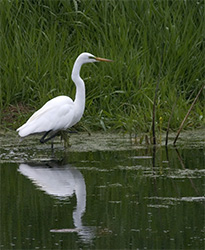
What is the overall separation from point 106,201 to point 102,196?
19 cm

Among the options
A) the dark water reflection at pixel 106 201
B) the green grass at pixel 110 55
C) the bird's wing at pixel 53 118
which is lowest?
the dark water reflection at pixel 106 201

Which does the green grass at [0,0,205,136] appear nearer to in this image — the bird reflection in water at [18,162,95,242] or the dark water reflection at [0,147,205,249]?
the dark water reflection at [0,147,205,249]

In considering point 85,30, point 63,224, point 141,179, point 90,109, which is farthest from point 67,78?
point 63,224

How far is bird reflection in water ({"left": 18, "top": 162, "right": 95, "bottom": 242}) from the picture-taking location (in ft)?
15.7

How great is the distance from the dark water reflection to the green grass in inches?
61.4

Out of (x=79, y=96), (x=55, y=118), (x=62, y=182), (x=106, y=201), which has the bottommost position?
(x=106, y=201)

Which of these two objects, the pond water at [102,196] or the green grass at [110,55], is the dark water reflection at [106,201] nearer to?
the pond water at [102,196]

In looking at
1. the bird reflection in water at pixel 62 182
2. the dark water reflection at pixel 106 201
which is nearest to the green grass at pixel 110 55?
the dark water reflection at pixel 106 201

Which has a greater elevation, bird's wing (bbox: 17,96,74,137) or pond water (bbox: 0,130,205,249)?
bird's wing (bbox: 17,96,74,137)

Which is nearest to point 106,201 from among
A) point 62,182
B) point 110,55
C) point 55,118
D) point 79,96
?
point 62,182

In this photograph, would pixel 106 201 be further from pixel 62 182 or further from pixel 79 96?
pixel 79 96

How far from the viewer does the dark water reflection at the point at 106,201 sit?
14.4ft

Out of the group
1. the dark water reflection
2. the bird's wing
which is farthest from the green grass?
the dark water reflection

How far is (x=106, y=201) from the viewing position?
Result: 17.5 feet
